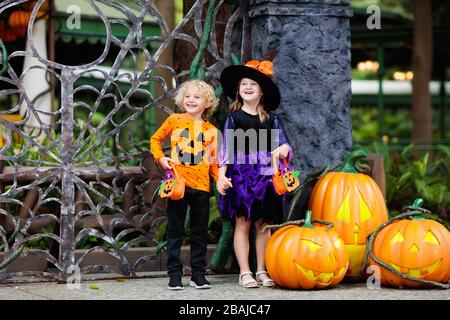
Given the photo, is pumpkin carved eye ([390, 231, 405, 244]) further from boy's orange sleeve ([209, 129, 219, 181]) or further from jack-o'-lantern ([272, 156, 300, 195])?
boy's orange sleeve ([209, 129, 219, 181])

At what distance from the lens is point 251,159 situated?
700 centimetres

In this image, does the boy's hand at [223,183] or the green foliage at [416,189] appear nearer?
the boy's hand at [223,183]

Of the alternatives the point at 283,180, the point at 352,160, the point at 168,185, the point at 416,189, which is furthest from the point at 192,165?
the point at 416,189

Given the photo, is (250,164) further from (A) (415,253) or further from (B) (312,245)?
(A) (415,253)

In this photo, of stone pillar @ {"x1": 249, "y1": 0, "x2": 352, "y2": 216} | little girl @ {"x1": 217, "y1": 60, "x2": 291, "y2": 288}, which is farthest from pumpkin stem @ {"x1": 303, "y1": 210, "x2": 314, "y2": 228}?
stone pillar @ {"x1": 249, "y1": 0, "x2": 352, "y2": 216}

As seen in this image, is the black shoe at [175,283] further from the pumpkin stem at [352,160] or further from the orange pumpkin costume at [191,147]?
the pumpkin stem at [352,160]

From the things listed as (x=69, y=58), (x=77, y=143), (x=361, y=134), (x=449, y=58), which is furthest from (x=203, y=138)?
(x=361, y=134)

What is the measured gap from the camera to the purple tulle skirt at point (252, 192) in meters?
6.98

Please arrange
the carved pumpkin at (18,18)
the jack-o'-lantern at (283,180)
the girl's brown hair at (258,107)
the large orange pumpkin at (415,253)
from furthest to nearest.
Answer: the carved pumpkin at (18,18)
the girl's brown hair at (258,107)
the jack-o'-lantern at (283,180)
the large orange pumpkin at (415,253)

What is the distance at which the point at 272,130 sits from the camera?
23.2 ft

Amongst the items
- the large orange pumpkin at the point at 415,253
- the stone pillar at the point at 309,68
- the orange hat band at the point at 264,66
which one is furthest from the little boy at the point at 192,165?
the large orange pumpkin at the point at 415,253

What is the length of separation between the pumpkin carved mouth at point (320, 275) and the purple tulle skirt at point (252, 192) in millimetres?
575

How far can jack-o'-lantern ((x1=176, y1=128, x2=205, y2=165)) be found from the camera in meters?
6.84

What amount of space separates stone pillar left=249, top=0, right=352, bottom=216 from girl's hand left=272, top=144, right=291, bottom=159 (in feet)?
1.96
